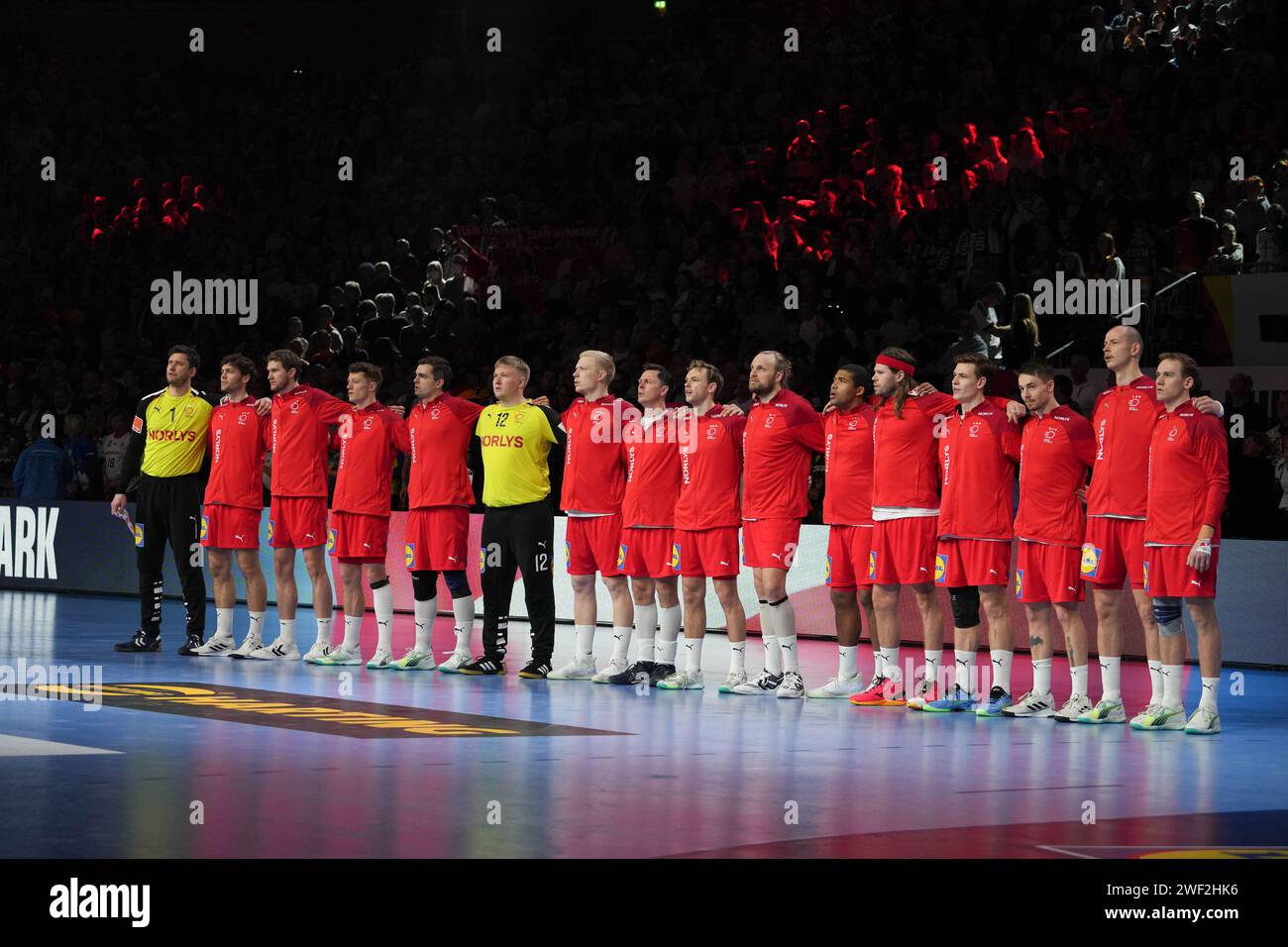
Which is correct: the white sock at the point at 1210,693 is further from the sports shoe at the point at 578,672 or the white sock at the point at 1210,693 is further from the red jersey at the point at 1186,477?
the sports shoe at the point at 578,672

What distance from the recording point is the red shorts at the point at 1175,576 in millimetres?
9750

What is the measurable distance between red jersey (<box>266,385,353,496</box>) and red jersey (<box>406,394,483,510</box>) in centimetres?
76

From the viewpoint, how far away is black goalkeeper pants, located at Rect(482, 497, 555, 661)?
41.2 ft

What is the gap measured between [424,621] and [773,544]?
2.89 metres

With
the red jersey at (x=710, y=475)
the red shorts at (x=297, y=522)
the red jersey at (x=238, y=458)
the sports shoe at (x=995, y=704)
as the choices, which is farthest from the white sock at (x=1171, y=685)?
the red jersey at (x=238, y=458)

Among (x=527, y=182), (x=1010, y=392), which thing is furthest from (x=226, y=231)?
(x=1010, y=392)

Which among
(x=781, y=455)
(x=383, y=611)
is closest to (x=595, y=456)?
(x=781, y=455)

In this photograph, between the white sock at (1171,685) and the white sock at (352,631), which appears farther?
the white sock at (352,631)

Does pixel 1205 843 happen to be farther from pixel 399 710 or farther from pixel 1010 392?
pixel 1010 392

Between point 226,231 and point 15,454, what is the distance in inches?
211

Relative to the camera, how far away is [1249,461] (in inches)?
555

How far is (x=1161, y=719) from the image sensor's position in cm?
1008

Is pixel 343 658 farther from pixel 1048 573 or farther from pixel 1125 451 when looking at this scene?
pixel 1125 451

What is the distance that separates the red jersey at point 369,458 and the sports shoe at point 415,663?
1.05 m
